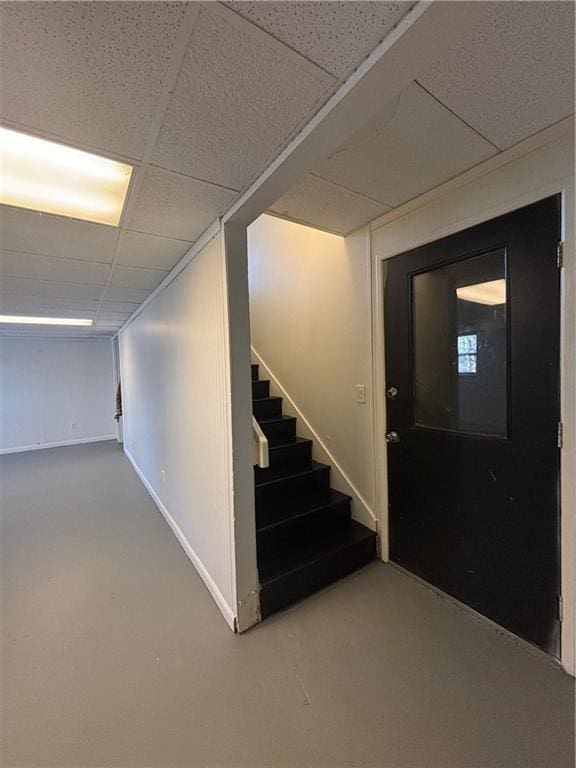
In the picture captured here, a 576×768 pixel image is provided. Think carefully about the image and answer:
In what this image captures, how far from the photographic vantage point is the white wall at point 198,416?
176cm

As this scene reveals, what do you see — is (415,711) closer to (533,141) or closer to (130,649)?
(130,649)

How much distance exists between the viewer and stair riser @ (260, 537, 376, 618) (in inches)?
71.6

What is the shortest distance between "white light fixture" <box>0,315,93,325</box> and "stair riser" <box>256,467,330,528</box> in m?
3.81

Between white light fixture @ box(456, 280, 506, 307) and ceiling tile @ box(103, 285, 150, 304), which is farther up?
ceiling tile @ box(103, 285, 150, 304)

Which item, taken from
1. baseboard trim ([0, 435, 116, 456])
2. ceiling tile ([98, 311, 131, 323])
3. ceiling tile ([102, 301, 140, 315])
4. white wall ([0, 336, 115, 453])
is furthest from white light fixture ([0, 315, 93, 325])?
baseboard trim ([0, 435, 116, 456])

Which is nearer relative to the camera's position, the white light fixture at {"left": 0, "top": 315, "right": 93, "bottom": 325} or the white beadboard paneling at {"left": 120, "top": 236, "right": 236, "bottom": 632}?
the white beadboard paneling at {"left": 120, "top": 236, "right": 236, "bottom": 632}

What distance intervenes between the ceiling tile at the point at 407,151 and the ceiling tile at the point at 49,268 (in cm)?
186

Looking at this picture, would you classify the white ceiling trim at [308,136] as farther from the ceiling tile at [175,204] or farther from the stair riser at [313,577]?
the stair riser at [313,577]

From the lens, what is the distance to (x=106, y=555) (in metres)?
2.53

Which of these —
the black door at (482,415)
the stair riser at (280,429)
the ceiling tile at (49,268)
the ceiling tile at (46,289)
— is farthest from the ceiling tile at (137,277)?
the black door at (482,415)

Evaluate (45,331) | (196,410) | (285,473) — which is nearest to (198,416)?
(196,410)

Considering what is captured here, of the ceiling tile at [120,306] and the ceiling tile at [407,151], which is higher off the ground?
the ceiling tile at [407,151]

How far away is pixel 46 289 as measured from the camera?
2.85m

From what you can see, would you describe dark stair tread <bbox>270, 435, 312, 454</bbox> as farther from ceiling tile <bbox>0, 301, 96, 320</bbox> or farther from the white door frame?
ceiling tile <bbox>0, 301, 96, 320</bbox>
